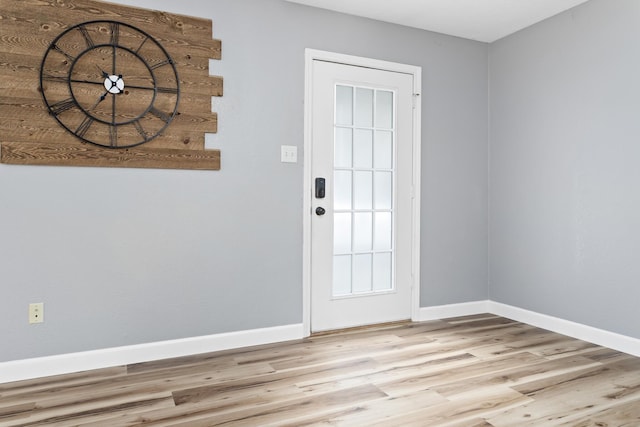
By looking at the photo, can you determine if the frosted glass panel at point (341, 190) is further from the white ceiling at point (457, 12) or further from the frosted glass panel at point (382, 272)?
the white ceiling at point (457, 12)

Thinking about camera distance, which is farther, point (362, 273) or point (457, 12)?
point (362, 273)

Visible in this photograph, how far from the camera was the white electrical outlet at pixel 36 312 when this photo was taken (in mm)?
2480

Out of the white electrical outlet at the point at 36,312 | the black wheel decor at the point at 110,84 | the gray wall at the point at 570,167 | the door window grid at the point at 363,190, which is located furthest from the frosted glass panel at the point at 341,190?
the white electrical outlet at the point at 36,312

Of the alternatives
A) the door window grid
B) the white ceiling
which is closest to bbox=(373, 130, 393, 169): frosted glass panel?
the door window grid

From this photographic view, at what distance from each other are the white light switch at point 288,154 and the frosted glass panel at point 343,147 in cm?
33

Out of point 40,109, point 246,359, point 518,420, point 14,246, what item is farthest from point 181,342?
point 518,420

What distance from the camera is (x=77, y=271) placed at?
2584mm

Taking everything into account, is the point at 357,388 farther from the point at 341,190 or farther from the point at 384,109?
the point at 384,109

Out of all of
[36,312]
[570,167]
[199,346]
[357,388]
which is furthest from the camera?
[570,167]

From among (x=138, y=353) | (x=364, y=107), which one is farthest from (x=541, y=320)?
(x=138, y=353)

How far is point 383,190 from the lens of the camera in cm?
351

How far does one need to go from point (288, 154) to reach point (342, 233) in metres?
0.72

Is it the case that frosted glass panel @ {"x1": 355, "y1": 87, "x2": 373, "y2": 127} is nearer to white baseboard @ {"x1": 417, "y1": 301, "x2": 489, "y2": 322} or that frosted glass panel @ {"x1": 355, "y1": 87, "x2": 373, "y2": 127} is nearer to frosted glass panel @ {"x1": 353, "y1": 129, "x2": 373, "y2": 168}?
frosted glass panel @ {"x1": 353, "y1": 129, "x2": 373, "y2": 168}

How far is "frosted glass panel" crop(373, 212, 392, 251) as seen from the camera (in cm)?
349
